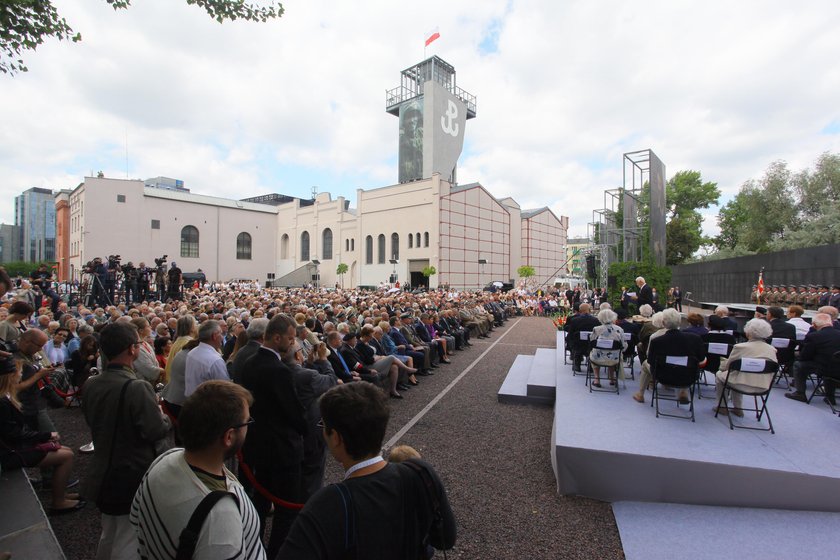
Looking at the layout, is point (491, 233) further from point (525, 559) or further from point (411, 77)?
point (525, 559)

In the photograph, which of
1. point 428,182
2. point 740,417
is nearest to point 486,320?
point 740,417

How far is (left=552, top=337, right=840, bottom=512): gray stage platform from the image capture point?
3.67 meters

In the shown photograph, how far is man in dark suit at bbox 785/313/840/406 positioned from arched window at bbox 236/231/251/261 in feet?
170

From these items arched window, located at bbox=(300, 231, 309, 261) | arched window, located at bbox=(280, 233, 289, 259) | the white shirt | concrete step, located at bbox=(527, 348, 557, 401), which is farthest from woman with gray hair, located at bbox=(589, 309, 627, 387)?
arched window, located at bbox=(280, 233, 289, 259)

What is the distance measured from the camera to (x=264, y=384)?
2.82 m

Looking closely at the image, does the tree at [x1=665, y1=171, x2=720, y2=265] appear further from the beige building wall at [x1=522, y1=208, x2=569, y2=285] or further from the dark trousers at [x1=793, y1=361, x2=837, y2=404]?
the dark trousers at [x1=793, y1=361, x2=837, y2=404]

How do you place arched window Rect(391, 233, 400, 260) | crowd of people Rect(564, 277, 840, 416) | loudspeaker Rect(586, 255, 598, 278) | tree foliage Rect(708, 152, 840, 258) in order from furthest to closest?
1. arched window Rect(391, 233, 400, 260)
2. tree foliage Rect(708, 152, 840, 258)
3. loudspeaker Rect(586, 255, 598, 278)
4. crowd of people Rect(564, 277, 840, 416)

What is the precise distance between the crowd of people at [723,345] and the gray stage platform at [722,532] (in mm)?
1523

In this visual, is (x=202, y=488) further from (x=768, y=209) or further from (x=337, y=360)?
(x=768, y=209)

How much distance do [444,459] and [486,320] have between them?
12.6 metres

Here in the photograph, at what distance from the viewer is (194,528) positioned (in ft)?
4.48

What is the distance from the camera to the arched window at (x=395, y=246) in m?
43.5

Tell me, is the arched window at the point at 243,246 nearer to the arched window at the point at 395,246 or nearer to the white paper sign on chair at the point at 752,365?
the arched window at the point at 395,246

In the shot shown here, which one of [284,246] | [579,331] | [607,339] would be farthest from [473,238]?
[607,339]
